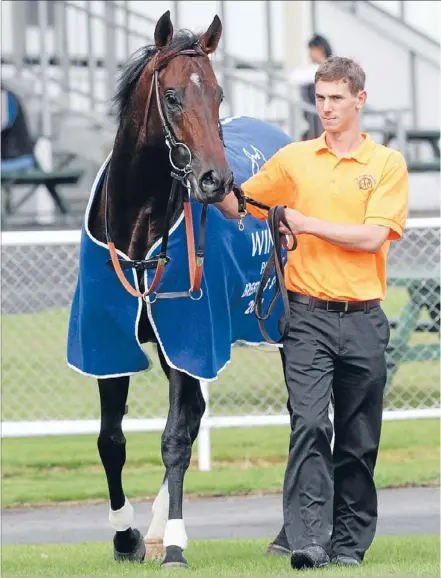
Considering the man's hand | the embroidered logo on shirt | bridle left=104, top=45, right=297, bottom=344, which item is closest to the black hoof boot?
bridle left=104, top=45, right=297, bottom=344

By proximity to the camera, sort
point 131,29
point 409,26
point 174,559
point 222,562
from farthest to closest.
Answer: point 409,26 → point 131,29 → point 222,562 → point 174,559

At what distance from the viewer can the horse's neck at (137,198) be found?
6.34 metres

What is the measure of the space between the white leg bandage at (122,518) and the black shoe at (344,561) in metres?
1.11

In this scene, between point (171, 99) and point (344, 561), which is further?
point (344, 561)

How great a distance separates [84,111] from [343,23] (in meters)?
3.70

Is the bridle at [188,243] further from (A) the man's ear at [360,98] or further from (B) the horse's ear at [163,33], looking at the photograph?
(A) the man's ear at [360,98]

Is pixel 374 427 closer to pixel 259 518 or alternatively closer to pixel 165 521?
pixel 165 521

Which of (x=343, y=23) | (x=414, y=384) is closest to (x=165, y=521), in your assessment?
(x=414, y=384)

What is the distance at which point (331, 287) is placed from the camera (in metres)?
6.00

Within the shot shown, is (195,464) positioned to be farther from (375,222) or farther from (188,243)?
(375,222)

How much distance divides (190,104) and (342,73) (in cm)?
60

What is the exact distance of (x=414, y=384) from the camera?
392 inches

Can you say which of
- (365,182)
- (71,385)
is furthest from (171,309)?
(71,385)

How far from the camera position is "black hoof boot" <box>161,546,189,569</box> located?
6.20 metres
